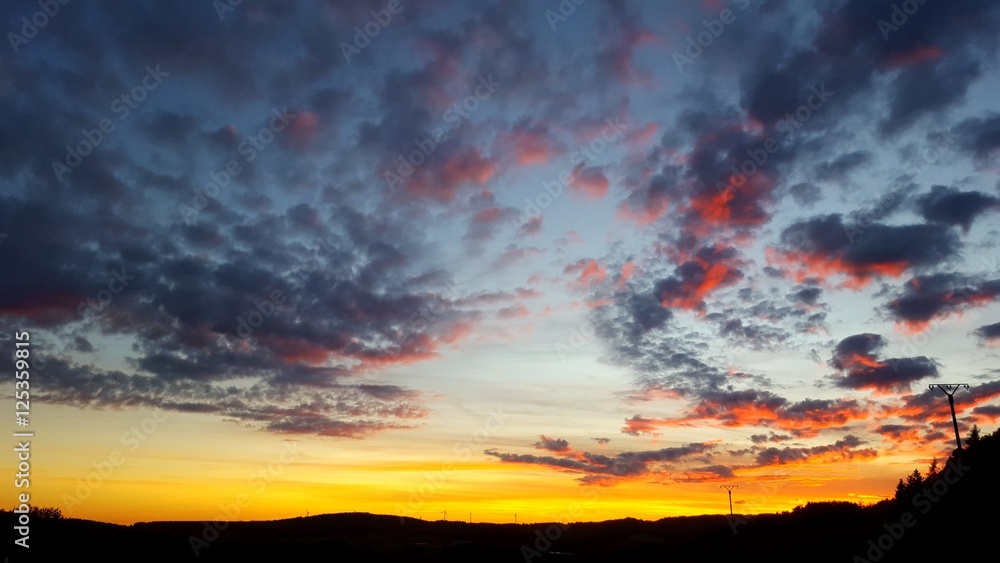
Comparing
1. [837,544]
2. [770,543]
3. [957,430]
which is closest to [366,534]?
[770,543]

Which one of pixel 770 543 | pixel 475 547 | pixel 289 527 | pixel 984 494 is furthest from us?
pixel 289 527

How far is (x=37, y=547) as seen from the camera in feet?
124

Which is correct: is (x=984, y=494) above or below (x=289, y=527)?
above

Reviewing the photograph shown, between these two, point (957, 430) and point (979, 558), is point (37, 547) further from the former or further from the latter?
point (957, 430)

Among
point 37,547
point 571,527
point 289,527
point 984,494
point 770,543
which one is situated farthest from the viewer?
point 571,527

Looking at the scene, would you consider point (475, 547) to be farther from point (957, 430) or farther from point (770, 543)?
point (957, 430)

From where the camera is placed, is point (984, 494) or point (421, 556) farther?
point (421, 556)

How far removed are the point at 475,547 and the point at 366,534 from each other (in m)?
50.8

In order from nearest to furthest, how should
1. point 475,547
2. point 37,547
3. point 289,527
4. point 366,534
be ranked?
1. point 37,547
2. point 475,547
3. point 366,534
4. point 289,527

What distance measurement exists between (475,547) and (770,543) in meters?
40.1

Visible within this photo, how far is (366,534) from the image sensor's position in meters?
134

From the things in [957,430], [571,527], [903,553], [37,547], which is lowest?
[571,527]

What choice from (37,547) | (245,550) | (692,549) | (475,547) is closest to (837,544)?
(692,549)

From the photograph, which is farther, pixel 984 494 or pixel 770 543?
pixel 770 543
